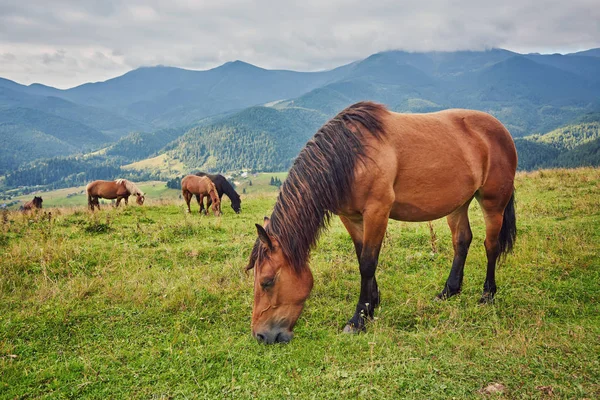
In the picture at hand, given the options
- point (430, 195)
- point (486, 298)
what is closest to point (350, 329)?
point (430, 195)

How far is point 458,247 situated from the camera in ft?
19.5

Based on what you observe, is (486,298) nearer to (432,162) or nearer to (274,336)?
(432,162)

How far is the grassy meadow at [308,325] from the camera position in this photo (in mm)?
3387

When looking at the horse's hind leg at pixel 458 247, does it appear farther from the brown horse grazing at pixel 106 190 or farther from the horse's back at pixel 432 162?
the brown horse grazing at pixel 106 190

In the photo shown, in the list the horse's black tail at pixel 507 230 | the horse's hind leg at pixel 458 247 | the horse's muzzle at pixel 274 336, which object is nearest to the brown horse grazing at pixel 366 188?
the horse's muzzle at pixel 274 336

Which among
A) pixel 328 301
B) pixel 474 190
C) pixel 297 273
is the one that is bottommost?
pixel 328 301

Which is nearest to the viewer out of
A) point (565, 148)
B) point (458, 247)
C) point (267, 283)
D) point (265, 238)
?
point (265, 238)

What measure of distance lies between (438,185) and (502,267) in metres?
2.75

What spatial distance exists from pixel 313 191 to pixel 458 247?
3.07m

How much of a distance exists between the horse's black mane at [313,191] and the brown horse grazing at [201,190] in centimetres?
1090

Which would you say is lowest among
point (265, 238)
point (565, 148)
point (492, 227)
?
point (492, 227)

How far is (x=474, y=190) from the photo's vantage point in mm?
5223

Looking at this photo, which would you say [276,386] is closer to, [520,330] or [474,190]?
[520,330]

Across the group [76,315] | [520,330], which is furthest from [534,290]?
[76,315]
